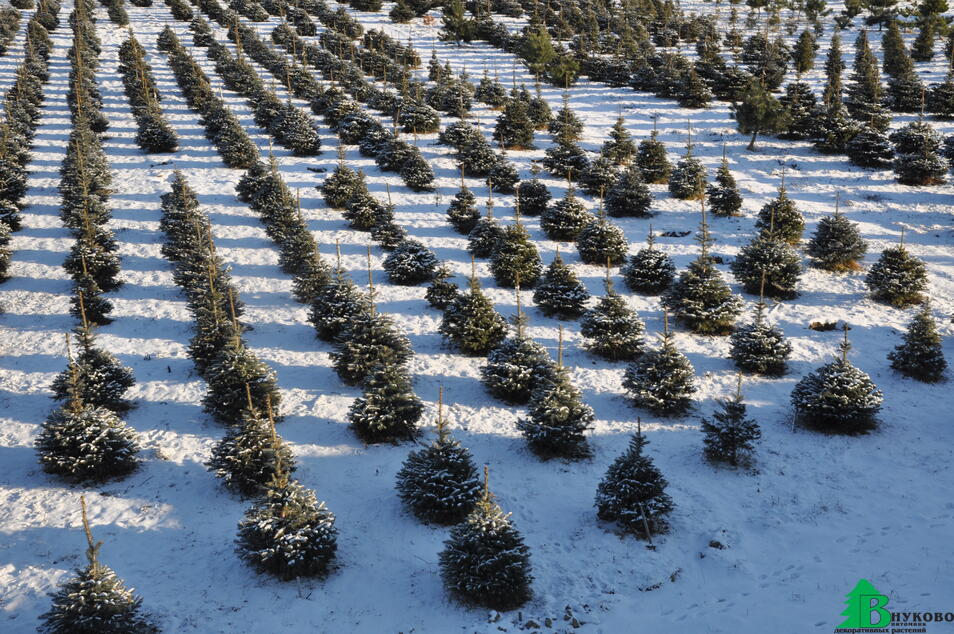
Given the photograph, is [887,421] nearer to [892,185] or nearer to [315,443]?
[315,443]

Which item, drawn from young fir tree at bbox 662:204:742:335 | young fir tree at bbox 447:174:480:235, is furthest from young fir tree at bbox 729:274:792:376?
young fir tree at bbox 447:174:480:235

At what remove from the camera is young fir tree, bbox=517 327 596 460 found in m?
14.2

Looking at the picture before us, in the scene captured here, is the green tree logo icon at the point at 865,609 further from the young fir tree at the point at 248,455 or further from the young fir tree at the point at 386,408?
the young fir tree at the point at 248,455

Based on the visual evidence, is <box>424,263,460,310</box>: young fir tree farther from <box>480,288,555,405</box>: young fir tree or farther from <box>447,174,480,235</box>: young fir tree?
<box>447,174,480,235</box>: young fir tree

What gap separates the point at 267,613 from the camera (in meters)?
10.5

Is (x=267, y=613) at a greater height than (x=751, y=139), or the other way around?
(x=751, y=139)

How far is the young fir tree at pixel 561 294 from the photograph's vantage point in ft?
67.3

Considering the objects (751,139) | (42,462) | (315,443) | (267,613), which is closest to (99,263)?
(42,462)

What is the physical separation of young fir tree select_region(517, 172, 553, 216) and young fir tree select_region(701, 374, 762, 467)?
643 inches

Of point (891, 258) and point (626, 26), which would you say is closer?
point (891, 258)

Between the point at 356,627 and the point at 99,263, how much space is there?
18.0 m

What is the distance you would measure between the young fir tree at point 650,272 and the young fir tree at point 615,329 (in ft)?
12.8

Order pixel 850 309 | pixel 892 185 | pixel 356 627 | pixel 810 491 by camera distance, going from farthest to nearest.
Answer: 1. pixel 892 185
2. pixel 850 309
3. pixel 810 491
4. pixel 356 627

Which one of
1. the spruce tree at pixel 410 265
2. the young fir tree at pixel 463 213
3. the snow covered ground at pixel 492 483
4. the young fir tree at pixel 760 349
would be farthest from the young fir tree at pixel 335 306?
the young fir tree at pixel 760 349
